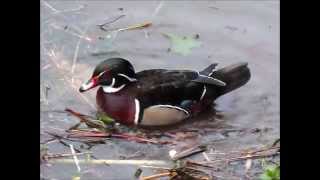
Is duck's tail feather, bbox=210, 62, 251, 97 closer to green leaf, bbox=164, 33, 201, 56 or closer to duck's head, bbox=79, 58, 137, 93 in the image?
green leaf, bbox=164, 33, 201, 56

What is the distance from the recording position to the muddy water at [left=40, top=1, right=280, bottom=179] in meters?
1.83

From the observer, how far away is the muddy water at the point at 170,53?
183 cm

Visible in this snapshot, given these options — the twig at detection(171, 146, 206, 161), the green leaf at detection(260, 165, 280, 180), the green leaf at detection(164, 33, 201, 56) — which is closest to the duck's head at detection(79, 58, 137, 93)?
the green leaf at detection(164, 33, 201, 56)

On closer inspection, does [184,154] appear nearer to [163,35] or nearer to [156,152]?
[156,152]

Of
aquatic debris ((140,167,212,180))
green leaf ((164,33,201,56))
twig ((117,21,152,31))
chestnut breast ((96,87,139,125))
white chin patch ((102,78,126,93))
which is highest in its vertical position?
twig ((117,21,152,31))

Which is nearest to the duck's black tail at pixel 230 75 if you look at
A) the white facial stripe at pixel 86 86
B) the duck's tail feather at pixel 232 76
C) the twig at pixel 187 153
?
the duck's tail feather at pixel 232 76

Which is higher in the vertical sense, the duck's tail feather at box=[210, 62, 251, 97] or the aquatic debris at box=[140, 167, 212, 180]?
the duck's tail feather at box=[210, 62, 251, 97]

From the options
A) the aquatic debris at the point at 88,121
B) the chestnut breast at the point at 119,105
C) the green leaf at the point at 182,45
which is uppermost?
the green leaf at the point at 182,45

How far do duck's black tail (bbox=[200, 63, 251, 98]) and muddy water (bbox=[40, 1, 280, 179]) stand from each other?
14mm

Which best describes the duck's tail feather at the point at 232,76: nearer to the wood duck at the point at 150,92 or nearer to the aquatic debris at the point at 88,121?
the wood duck at the point at 150,92

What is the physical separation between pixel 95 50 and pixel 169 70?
21cm

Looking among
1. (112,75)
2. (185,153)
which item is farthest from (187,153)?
(112,75)

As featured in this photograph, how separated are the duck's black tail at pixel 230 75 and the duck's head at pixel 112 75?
205 millimetres
